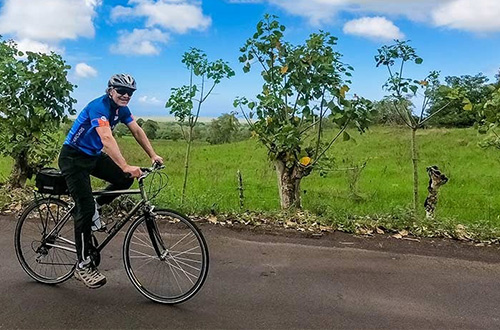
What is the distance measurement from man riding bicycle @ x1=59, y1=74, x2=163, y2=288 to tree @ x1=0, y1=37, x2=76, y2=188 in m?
3.34

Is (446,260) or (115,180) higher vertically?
(115,180)

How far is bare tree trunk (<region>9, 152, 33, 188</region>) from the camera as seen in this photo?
7.56m

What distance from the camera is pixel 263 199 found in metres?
10.3

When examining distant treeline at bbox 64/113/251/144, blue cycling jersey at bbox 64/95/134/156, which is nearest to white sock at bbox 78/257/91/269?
blue cycling jersey at bbox 64/95/134/156

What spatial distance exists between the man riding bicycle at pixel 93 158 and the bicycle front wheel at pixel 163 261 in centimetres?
33

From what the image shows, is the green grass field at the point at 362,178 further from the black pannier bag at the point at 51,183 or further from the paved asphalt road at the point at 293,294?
the black pannier bag at the point at 51,183

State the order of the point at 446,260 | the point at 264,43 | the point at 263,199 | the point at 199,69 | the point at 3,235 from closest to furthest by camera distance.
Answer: the point at 446,260
the point at 3,235
the point at 264,43
the point at 199,69
the point at 263,199

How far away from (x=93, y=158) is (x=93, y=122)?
1.46 feet

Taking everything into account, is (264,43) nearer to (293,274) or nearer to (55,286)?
(293,274)

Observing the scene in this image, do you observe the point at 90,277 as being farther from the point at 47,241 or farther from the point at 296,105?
the point at 296,105

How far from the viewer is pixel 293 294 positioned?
405cm

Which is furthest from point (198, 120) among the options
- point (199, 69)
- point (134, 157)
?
point (134, 157)

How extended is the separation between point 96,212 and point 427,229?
3.70 metres

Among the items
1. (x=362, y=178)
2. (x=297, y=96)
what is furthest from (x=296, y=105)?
(x=362, y=178)
